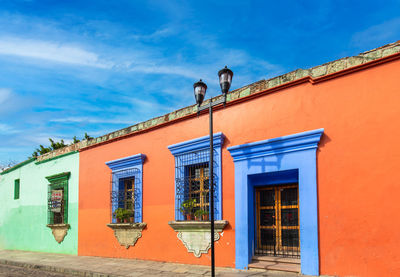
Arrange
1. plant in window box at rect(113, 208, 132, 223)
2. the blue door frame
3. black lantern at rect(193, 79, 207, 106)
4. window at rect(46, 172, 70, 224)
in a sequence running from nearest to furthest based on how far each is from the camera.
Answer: the blue door frame → black lantern at rect(193, 79, 207, 106) → plant in window box at rect(113, 208, 132, 223) → window at rect(46, 172, 70, 224)

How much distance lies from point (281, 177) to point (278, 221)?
2.74ft

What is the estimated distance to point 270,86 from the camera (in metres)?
7.06

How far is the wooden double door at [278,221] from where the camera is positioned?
22.2 ft

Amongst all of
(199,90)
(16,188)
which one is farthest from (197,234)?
(16,188)

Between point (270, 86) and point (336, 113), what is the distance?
1447 millimetres

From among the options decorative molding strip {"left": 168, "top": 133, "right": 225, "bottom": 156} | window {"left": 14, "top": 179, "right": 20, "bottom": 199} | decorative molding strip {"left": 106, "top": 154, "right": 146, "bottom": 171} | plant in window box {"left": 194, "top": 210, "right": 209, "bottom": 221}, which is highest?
decorative molding strip {"left": 168, "top": 133, "right": 225, "bottom": 156}

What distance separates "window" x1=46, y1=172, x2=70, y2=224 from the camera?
41.1 feet

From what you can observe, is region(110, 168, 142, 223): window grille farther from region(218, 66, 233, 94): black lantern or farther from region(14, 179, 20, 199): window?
region(14, 179, 20, 199): window

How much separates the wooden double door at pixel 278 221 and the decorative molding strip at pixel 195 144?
129 centimetres

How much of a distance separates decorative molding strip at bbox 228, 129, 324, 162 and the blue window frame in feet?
10.7

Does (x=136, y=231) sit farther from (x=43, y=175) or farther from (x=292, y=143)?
(x=43, y=175)

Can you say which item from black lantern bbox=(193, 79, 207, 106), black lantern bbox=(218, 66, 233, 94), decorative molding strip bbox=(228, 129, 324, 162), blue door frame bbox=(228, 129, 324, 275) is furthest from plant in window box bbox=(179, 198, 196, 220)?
black lantern bbox=(218, 66, 233, 94)

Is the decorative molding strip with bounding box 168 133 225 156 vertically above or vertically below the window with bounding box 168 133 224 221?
above

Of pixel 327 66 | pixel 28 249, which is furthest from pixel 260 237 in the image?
pixel 28 249
